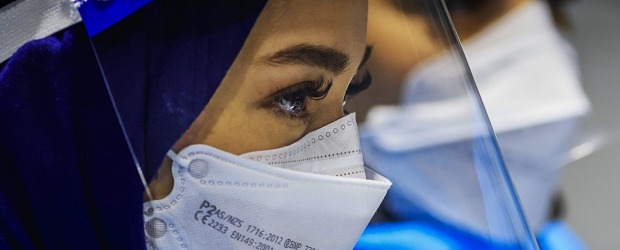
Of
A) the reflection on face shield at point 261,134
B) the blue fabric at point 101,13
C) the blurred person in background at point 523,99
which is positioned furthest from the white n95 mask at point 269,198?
the blurred person in background at point 523,99

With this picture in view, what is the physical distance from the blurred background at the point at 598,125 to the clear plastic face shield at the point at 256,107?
1.20 metres

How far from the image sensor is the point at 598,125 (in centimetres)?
194

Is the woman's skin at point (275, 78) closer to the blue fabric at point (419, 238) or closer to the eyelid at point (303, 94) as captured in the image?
the eyelid at point (303, 94)

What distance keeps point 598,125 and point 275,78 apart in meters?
1.50

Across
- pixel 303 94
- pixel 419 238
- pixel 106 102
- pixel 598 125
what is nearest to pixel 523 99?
pixel 598 125

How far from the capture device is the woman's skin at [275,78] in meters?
0.65

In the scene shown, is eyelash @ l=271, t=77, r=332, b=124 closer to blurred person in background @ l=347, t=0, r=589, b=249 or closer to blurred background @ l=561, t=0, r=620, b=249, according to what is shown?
blurred person in background @ l=347, t=0, r=589, b=249

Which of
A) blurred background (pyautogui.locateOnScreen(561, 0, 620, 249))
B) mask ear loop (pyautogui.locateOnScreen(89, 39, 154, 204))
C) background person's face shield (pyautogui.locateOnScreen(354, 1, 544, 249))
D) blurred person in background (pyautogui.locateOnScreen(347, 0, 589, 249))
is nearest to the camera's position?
mask ear loop (pyautogui.locateOnScreen(89, 39, 154, 204))

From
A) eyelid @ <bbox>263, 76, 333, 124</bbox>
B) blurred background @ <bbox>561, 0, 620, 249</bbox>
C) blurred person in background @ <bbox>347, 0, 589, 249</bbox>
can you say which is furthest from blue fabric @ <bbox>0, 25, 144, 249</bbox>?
blurred background @ <bbox>561, 0, 620, 249</bbox>

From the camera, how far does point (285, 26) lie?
67cm

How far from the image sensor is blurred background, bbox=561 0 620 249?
1854 mm

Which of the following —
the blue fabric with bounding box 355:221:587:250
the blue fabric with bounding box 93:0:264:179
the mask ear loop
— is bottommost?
the blue fabric with bounding box 355:221:587:250

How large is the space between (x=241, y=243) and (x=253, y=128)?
10cm

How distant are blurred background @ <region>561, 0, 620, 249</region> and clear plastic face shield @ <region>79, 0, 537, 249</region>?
120 centimetres
